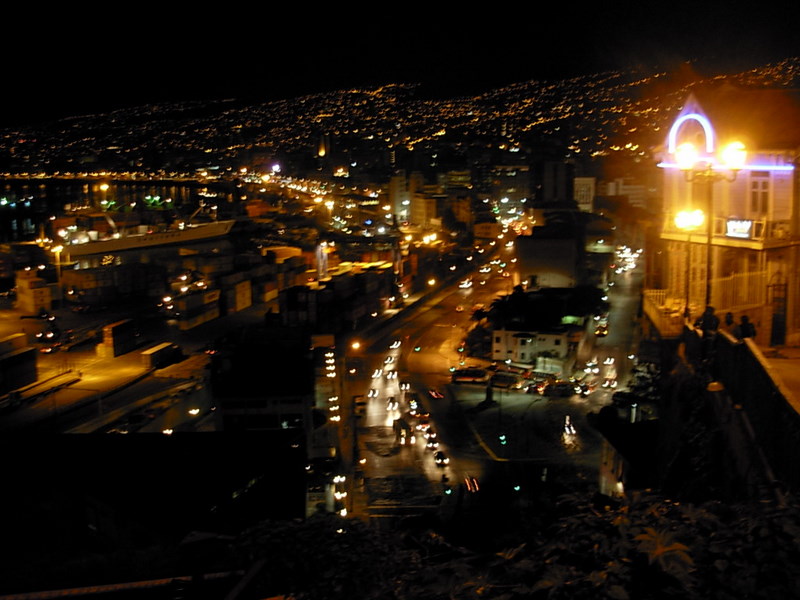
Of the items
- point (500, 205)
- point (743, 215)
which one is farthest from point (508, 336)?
point (500, 205)

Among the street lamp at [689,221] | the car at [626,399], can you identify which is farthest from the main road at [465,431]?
the street lamp at [689,221]

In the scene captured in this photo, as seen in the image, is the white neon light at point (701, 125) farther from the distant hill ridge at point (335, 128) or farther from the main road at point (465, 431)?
the distant hill ridge at point (335, 128)

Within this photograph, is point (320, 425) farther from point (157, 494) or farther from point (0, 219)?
point (0, 219)

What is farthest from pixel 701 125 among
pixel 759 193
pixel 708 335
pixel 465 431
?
pixel 465 431

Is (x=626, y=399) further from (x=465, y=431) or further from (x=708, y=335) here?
(x=708, y=335)

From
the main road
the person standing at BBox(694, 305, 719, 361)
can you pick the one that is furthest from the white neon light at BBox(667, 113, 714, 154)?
the main road

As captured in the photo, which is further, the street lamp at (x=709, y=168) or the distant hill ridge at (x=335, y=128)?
the distant hill ridge at (x=335, y=128)
